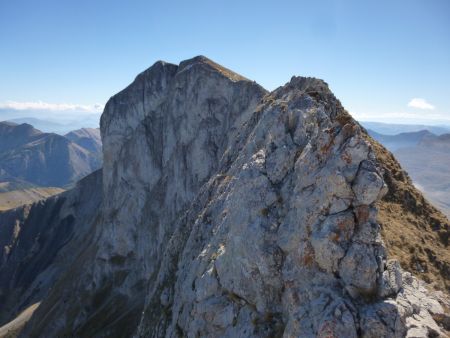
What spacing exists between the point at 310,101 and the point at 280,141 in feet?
14.1

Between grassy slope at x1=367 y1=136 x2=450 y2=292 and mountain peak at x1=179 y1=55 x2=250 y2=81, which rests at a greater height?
mountain peak at x1=179 y1=55 x2=250 y2=81

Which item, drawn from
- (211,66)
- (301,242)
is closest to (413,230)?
→ (301,242)

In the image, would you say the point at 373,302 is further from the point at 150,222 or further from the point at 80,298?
the point at 80,298

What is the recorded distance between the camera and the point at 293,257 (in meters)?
22.5

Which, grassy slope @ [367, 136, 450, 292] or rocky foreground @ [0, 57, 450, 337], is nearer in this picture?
rocky foreground @ [0, 57, 450, 337]

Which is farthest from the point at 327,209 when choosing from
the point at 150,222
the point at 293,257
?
the point at 150,222

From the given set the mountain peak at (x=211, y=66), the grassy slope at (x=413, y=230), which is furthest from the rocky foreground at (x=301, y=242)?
the mountain peak at (x=211, y=66)

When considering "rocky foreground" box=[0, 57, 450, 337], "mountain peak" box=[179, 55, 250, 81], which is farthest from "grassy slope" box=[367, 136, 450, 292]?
"mountain peak" box=[179, 55, 250, 81]

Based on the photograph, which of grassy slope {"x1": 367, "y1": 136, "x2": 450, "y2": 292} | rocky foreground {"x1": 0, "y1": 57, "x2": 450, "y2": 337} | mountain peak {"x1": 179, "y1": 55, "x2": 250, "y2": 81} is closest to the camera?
rocky foreground {"x1": 0, "y1": 57, "x2": 450, "y2": 337}

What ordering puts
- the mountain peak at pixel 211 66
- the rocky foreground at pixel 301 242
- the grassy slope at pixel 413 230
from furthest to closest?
the mountain peak at pixel 211 66 < the grassy slope at pixel 413 230 < the rocky foreground at pixel 301 242

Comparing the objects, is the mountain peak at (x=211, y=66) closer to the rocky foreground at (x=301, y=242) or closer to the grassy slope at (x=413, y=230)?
the rocky foreground at (x=301, y=242)

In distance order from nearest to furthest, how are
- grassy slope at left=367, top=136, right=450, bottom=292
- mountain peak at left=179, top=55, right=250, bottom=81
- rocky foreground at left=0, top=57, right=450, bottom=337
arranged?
rocky foreground at left=0, top=57, right=450, bottom=337, grassy slope at left=367, top=136, right=450, bottom=292, mountain peak at left=179, top=55, right=250, bottom=81

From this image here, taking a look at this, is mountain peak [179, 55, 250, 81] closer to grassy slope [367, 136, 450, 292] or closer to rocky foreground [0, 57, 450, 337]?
rocky foreground [0, 57, 450, 337]

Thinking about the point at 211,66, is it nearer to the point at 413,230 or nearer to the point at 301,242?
the point at 413,230
